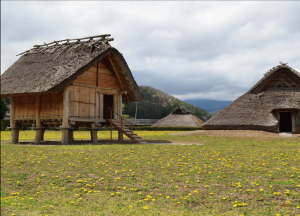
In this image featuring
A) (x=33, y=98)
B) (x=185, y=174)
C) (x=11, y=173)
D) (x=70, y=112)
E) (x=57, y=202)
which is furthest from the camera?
(x=33, y=98)

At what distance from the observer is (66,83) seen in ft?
61.4

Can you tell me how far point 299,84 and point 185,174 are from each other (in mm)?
28254

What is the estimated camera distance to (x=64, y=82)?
1856 centimetres

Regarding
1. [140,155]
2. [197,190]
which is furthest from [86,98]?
[197,190]

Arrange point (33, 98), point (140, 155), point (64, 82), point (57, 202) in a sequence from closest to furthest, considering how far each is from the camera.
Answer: point (57, 202) → point (140, 155) → point (64, 82) → point (33, 98)

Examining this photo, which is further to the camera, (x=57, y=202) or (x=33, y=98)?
(x=33, y=98)

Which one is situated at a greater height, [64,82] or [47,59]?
[47,59]

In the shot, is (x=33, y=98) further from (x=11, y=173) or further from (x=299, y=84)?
(x=299, y=84)

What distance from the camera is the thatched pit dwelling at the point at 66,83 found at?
19.5 metres

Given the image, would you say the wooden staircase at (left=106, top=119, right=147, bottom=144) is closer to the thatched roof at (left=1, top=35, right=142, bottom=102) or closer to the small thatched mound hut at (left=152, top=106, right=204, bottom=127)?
the thatched roof at (left=1, top=35, right=142, bottom=102)

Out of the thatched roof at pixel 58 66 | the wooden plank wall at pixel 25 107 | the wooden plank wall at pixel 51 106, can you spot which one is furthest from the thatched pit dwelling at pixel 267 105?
the wooden plank wall at pixel 25 107

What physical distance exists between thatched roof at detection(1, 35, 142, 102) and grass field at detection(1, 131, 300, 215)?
7457 mm

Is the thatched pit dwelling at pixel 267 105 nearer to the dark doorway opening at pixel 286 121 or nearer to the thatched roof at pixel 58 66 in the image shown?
the dark doorway opening at pixel 286 121

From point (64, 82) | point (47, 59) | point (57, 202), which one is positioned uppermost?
point (47, 59)
